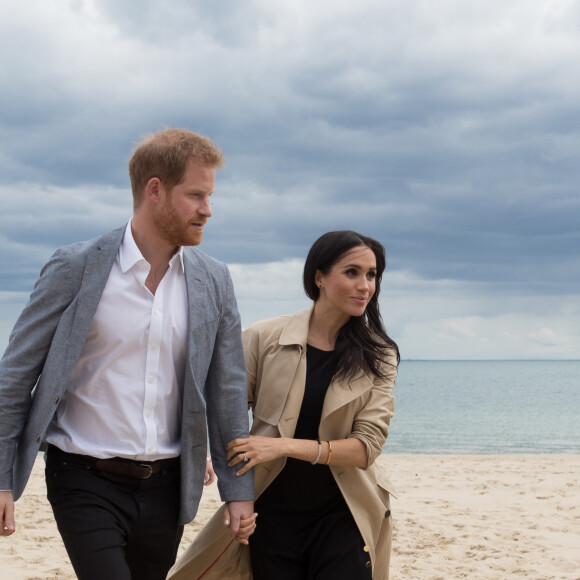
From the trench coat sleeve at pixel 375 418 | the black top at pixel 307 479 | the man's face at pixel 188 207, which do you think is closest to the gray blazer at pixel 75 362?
the man's face at pixel 188 207

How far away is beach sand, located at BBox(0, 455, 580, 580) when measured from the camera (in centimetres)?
702

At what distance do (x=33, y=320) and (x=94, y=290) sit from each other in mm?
264

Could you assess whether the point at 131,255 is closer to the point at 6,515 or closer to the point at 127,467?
the point at 127,467

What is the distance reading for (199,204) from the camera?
3.18 m

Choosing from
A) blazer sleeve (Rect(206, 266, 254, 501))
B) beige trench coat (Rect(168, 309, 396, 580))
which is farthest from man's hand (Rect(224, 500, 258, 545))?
beige trench coat (Rect(168, 309, 396, 580))

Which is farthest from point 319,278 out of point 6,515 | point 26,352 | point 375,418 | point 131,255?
point 6,515

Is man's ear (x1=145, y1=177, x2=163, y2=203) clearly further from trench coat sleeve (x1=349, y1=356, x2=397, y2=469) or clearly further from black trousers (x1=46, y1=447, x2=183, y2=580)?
trench coat sleeve (x1=349, y1=356, x2=397, y2=469)

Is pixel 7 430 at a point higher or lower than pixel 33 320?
Result: lower

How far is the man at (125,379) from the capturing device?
3072mm

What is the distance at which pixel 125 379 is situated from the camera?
315 centimetres

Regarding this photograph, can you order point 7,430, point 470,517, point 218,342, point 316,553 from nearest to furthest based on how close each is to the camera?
point 7,430 < point 218,342 < point 316,553 < point 470,517

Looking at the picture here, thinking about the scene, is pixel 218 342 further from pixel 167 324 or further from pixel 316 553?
pixel 316 553

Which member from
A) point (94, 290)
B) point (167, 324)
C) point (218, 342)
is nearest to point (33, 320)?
point (94, 290)

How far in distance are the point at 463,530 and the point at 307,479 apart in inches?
212
